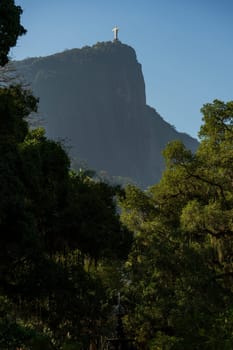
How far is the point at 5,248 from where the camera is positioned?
473 inches

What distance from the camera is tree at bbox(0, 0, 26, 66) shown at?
11.4 meters

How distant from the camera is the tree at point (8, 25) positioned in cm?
1138

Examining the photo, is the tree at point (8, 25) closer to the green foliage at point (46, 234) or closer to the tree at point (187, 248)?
the green foliage at point (46, 234)

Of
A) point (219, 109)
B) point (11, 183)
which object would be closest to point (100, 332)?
point (11, 183)

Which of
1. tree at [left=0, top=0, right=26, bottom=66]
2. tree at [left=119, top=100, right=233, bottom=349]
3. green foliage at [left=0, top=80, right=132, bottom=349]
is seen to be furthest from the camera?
tree at [left=119, top=100, right=233, bottom=349]

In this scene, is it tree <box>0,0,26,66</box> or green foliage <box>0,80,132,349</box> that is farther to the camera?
green foliage <box>0,80,132,349</box>

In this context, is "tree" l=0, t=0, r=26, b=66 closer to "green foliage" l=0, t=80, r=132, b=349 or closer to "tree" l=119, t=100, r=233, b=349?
"green foliage" l=0, t=80, r=132, b=349

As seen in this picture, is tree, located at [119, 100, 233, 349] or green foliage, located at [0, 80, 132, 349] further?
tree, located at [119, 100, 233, 349]

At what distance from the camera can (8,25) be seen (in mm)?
11508

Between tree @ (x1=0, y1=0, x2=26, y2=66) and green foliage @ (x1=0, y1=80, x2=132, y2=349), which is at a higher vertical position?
tree @ (x1=0, y1=0, x2=26, y2=66)

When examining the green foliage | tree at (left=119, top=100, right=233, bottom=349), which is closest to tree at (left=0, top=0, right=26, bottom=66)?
the green foliage

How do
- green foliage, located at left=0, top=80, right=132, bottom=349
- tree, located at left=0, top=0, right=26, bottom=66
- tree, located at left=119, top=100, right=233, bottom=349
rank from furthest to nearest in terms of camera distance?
1. tree, located at left=119, top=100, right=233, bottom=349
2. green foliage, located at left=0, top=80, right=132, bottom=349
3. tree, located at left=0, top=0, right=26, bottom=66

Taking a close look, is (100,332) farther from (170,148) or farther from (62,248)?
(170,148)

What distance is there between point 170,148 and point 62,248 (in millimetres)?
6867
